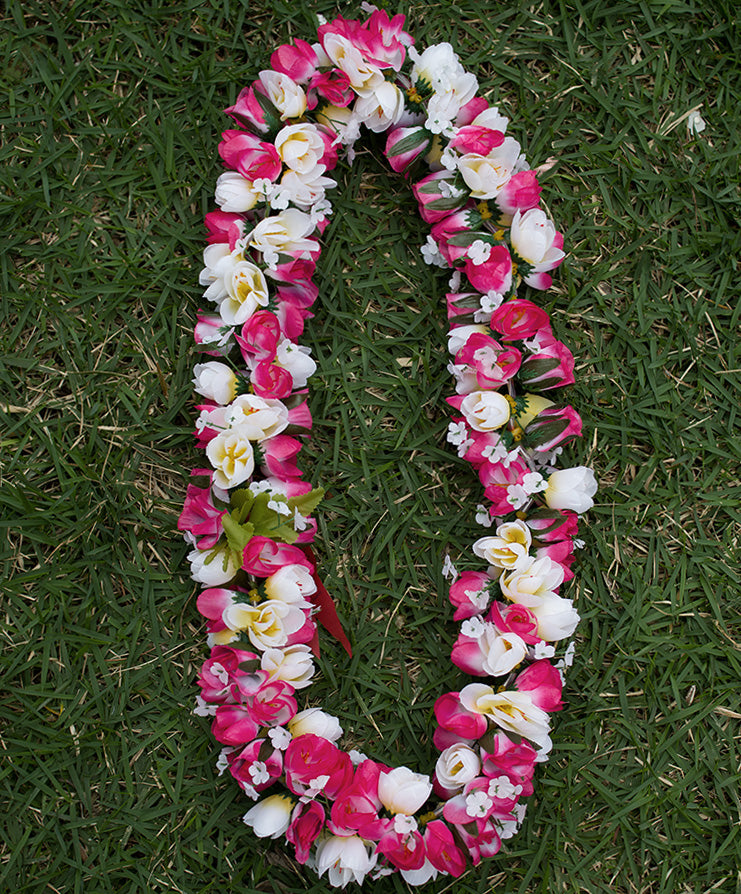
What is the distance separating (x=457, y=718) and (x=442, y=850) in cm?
26

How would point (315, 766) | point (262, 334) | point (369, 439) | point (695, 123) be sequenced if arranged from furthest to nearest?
1. point (695, 123)
2. point (369, 439)
3. point (262, 334)
4. point (315, 766)

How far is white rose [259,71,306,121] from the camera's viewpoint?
172cm

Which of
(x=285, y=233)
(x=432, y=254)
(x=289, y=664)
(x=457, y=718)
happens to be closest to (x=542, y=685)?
(x=457, y=718)

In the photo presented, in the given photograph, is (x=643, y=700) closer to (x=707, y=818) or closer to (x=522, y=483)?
(x=707, y=818)

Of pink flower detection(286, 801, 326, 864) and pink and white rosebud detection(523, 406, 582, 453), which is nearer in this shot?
pink flower detection(286, 801, 326, 864)

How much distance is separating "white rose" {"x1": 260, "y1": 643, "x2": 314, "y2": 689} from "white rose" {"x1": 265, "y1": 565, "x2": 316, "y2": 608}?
0.10m

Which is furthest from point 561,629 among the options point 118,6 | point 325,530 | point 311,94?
point 118,6

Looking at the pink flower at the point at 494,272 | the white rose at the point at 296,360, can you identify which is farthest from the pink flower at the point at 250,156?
the pink flower at the point at 494,272

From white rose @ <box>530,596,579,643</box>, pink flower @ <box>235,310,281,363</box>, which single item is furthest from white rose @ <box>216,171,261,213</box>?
white rose @ <box>530,596,579,643</box>

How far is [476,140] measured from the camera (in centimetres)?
174

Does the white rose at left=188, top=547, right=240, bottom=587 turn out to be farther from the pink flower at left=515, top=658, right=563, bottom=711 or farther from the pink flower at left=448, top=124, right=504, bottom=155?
the pink flower at left=448, top=124, right=504, bottom=155

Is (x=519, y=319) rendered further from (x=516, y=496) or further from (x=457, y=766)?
(x=457, y=766)

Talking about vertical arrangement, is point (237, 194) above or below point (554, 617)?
above

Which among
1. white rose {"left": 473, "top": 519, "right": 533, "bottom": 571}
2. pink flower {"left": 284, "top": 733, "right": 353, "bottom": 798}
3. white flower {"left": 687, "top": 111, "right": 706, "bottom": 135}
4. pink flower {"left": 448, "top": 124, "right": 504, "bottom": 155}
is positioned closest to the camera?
pink flower {"left": 284, "top": 733, "right": 353, "bottom": 798}
